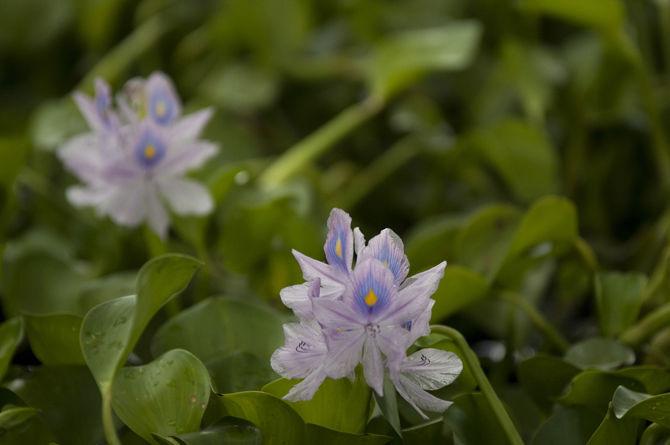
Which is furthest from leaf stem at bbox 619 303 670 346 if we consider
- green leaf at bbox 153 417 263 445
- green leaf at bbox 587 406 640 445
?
green leaf at bbox 153 417 263 445

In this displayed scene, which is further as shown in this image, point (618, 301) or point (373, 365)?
point (618, 301)

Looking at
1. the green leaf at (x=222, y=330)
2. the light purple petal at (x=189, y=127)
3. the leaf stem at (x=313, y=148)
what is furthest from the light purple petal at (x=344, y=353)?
the leaf stem at (x=313, y=148)

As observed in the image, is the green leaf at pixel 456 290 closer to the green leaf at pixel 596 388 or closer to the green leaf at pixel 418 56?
the green leaf at pixel 596 388

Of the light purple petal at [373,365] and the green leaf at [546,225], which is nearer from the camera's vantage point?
the light purple petal at [373,365]

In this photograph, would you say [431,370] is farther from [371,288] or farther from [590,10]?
[590,10]

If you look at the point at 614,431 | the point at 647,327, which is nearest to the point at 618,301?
the point at 647,327

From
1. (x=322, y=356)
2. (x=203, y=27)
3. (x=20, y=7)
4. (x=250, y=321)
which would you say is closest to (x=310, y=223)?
(x=250, y=321)
